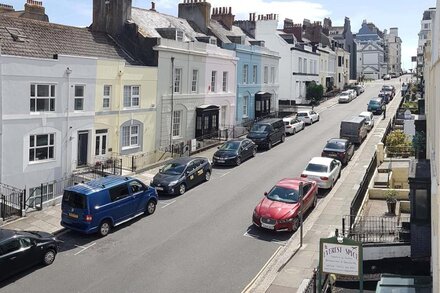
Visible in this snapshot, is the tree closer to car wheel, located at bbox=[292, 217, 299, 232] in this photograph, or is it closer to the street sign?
car wheel, located at bbox=[292, 217, 299, 232]

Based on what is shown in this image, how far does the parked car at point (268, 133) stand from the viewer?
35.0 m

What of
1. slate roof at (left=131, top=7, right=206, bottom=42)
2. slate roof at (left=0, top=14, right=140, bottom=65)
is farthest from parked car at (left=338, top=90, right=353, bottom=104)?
slate roof at (left=0, top=14, right=140, bottom=65)

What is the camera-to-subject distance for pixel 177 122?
3547 cm

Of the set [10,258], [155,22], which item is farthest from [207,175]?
[155,22]

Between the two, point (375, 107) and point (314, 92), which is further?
point (314, 92)

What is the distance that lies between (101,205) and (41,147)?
8.03m

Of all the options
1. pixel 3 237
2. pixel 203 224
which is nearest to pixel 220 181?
pixel 203 224

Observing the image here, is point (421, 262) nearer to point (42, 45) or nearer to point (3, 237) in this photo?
point (3, 237)

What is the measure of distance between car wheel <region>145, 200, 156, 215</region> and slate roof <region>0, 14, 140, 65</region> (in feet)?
34.1

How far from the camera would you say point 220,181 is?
26.8 m

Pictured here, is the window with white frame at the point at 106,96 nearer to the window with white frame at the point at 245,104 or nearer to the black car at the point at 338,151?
the black car at the point at 338,151

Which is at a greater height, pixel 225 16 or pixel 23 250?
pixel 225 16

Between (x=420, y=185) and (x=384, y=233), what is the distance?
88.0 inches

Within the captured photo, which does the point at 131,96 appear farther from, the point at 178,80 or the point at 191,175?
the point at 191,175
